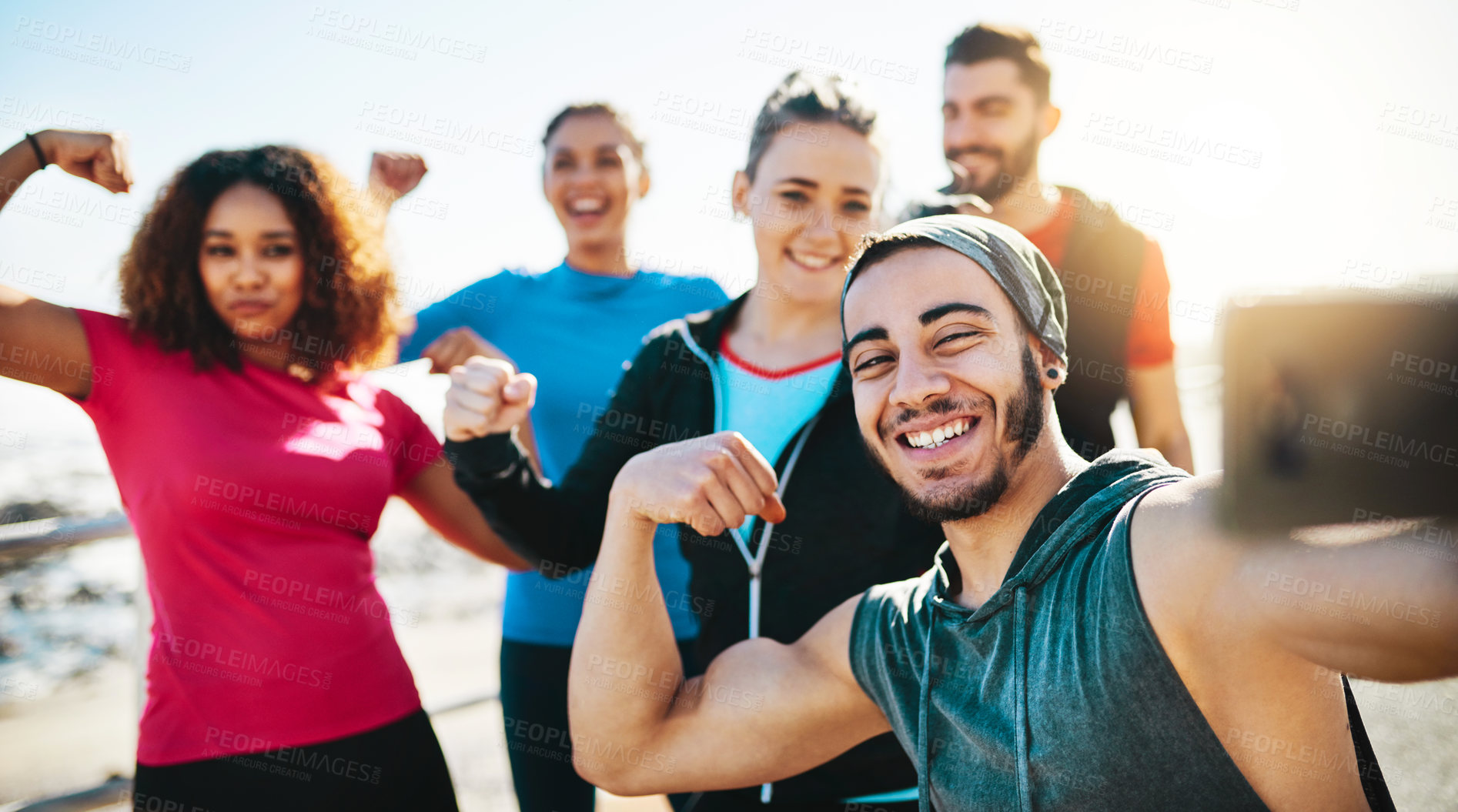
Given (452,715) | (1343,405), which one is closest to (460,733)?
(452,715)

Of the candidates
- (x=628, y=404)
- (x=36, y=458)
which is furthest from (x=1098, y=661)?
(x=36, y=458)

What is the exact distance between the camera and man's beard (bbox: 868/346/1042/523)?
5.69 ft

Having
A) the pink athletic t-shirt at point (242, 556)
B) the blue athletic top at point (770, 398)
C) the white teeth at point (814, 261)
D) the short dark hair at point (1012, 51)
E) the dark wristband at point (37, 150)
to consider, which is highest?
the short dark hair at point (1012, 51)

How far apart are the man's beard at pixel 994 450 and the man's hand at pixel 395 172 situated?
2417mm

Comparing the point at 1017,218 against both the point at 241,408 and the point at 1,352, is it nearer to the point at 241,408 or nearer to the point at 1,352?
the point at 241,408

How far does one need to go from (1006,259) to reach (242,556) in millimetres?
1908

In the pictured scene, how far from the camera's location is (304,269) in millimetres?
2598

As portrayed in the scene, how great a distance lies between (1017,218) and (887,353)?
4.84 feet

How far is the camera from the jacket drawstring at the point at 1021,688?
143cm

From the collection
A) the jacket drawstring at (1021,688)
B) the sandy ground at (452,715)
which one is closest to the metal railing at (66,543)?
the sandy ground at (452,715)

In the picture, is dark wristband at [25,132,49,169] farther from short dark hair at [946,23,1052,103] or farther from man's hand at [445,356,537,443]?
short dark hair at [946,23,1052,103]

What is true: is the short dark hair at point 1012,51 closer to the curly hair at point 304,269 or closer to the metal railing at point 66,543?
the curly hair at point 304,269

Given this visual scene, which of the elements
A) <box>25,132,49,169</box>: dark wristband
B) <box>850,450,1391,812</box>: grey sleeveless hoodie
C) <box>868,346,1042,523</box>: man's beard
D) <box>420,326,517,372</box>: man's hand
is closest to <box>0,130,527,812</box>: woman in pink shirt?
<box>25,132,49,169</box>: dark wristband

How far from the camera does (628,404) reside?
258 centimetres
